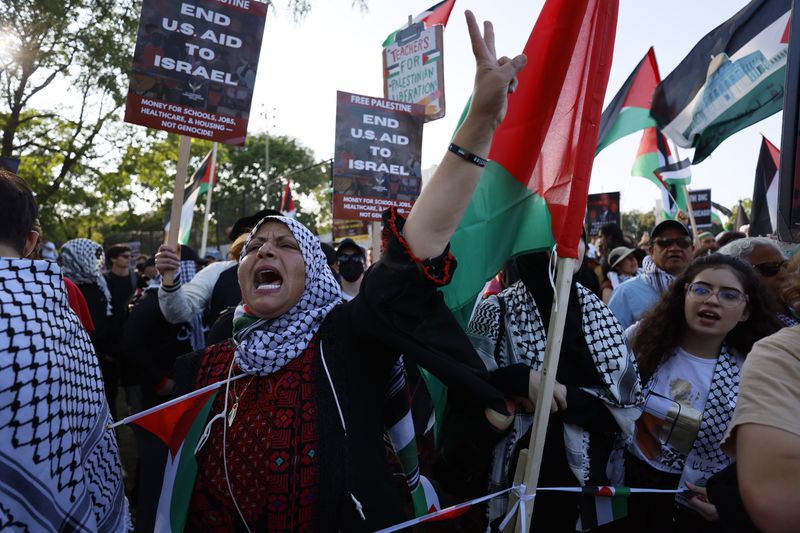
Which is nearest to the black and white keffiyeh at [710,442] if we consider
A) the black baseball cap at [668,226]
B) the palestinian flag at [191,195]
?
the black baseball cap at [668,226]

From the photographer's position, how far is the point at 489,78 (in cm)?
171

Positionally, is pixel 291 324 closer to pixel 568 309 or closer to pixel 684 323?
pixel 568 309

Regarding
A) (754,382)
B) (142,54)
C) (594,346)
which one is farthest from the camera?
(142,54)

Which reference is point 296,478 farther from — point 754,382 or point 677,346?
point 677,346

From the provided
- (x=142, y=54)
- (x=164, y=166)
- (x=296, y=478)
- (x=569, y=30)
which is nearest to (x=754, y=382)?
(x=296, y=478)

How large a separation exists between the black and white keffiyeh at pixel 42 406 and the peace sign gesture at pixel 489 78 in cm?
129

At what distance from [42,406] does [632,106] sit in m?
4.78

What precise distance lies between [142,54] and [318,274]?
2492 mm

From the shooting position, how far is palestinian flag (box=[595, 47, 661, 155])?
5.05 m

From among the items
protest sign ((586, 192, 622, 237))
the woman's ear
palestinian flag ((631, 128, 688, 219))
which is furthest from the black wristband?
protest sign ((586, 192, 622, 237))

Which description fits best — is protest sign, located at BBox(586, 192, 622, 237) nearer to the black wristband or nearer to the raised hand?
the raised hand

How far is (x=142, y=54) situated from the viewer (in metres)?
3.83

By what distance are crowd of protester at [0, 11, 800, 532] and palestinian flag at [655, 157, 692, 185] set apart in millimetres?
3335

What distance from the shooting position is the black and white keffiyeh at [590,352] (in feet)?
8.30
